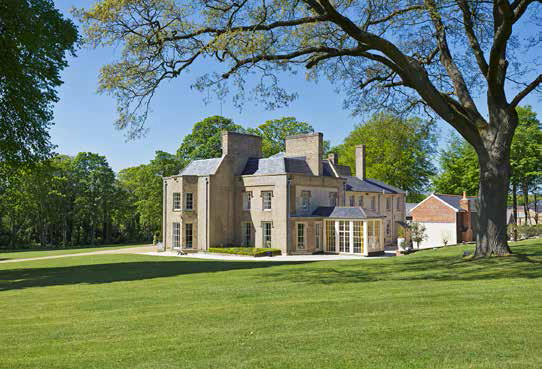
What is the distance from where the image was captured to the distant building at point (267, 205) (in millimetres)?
33406

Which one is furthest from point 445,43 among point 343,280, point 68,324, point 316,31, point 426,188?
point 426,188

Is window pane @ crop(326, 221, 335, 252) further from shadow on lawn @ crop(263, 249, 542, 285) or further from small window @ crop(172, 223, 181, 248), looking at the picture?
shadow on lawn @ crop(263, 249, 542, 285)

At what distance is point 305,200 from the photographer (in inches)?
1363

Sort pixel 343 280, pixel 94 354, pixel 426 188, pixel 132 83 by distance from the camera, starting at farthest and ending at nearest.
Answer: pixel 426 188 → pixel 132 83 → pixel 343 280 → pixel 94 354

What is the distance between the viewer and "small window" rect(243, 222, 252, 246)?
1401 inches

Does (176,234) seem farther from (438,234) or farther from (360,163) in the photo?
(438,234)

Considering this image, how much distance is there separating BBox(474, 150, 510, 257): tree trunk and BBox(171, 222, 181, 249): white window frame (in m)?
25.6

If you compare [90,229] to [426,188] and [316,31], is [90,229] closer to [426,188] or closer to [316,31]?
[426,188]

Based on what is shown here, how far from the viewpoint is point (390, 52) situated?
46.1 ft

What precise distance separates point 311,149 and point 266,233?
7470 millimetres

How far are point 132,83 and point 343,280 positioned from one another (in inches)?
374

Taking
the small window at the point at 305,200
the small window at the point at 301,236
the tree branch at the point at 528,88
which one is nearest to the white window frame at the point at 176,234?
the small window at the point at 301,236

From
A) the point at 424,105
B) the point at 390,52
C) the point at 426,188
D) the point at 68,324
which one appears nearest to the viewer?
the point at 68,324

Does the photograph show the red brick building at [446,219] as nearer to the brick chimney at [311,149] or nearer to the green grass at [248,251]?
the brick chimney at [311,149]
